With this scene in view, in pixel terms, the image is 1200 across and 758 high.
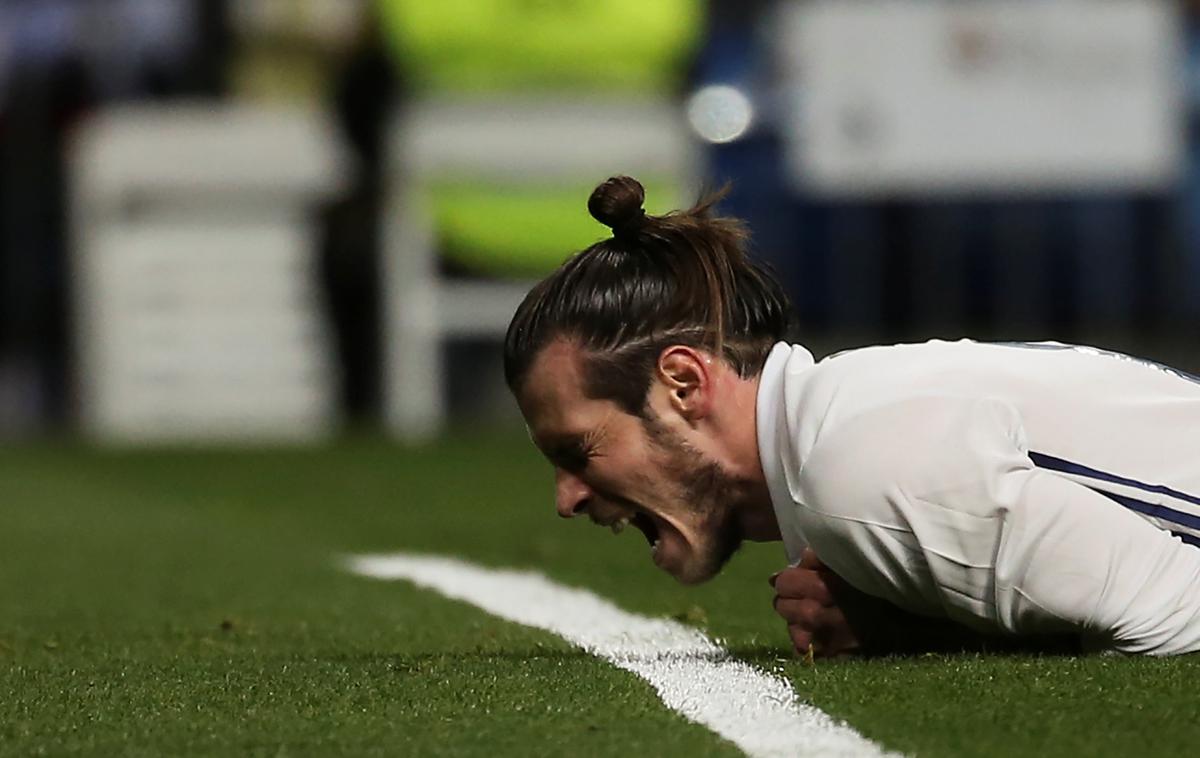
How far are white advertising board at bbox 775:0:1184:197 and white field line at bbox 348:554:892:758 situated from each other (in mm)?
7685

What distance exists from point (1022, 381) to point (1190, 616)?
43 centimetres

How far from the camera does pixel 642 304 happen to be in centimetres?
379

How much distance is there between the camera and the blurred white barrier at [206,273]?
1391cm

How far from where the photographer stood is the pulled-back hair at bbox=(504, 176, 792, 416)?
379cm

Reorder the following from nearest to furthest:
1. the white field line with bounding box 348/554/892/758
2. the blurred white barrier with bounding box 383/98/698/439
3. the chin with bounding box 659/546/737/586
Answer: the white field line with bounding box 348/554/892/758 < the chin with bounding box 659/546/737/586 < the blurred white barrier with bounding box 383/98/698/439

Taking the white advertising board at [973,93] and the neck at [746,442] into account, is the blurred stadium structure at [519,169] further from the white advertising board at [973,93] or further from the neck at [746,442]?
the neck at [746,442]

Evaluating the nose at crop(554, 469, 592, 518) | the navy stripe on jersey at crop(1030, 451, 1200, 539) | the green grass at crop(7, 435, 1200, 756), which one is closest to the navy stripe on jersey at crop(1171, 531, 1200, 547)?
the navy stripe on jersey at crop(1030, 451, 1200, 539)

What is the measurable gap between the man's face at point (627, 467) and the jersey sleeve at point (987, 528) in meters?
0.26

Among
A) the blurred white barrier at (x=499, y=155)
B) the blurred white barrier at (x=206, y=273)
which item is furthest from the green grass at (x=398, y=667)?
the blurred white barrier at (x=206, y=273)

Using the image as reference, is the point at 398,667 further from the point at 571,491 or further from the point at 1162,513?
the point at 1162,513

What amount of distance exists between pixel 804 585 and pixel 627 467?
0.34m

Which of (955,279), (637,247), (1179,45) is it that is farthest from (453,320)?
(637,247)

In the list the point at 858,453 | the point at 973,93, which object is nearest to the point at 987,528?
the point at 858,453

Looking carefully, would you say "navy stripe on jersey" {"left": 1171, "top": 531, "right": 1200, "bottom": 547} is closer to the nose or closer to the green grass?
the green grass
